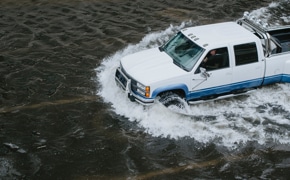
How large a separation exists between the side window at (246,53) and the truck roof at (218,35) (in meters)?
0.20

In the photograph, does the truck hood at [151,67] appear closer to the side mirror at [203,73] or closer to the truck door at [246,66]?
the side mirror at [203,73]

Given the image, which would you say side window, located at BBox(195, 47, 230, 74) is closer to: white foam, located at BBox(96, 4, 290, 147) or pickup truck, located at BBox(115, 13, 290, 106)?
pickup truck, located at BBox(115, 13, 290, 106)

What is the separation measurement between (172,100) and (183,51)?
147 cm

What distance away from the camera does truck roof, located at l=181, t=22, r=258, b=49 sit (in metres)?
9.89

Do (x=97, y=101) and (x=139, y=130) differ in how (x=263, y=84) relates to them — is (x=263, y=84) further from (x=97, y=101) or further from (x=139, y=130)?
(x=97, y=101)

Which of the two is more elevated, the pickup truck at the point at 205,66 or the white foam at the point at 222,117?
the pickup truck at the point at 205,66

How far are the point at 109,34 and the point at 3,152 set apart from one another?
8029mm

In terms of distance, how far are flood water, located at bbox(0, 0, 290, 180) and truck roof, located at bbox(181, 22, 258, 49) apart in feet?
5.99

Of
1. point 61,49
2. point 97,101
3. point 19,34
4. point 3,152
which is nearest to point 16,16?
point 19,34

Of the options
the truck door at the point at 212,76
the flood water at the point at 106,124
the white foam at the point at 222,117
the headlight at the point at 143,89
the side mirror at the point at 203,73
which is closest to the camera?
the flood water at the point at 106,124

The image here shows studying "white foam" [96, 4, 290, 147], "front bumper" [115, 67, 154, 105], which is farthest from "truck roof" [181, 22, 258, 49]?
"front bumper" [115, 67, 154, 105]

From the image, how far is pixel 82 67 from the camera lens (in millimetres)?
12797

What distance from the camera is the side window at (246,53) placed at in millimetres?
9953

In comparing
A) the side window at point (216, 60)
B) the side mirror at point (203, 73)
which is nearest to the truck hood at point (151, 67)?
the side mirror at point (203, 73)
